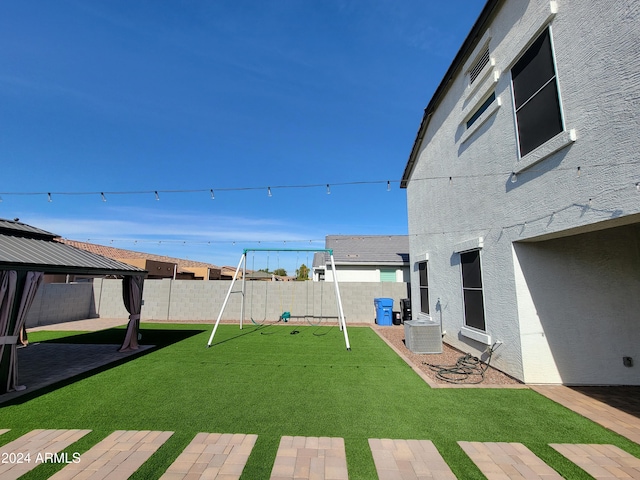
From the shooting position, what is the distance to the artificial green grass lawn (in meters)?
2.60

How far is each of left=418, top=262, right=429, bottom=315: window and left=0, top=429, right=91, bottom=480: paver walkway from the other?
7.98 meters

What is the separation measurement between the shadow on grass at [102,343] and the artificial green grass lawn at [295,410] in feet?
0.62

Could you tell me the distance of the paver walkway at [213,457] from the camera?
2207mm

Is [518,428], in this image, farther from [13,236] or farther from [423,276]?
[13,236]

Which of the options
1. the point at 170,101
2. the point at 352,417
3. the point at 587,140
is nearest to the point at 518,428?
the point at 352,417

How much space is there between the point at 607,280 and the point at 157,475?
6.11 metres

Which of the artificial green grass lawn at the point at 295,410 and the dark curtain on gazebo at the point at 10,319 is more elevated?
the dark curtain on gazebo at the point at 10,319

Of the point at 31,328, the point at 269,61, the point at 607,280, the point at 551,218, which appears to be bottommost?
the point at 31,328

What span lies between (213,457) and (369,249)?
14.5 meters

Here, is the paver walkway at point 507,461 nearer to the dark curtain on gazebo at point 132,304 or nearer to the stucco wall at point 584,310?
the stucco wall at point 584,310

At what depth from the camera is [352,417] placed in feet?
10.5

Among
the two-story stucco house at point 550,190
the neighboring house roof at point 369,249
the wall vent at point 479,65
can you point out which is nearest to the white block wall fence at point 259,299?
the neighboring house roof at point 369,249

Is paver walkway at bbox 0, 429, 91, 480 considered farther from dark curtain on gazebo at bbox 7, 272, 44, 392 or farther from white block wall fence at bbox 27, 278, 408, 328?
white block wall fence at bbox 27, 278, 408, 328

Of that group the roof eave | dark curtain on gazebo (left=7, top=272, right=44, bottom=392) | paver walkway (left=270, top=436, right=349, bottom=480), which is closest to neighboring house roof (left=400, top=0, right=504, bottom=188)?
paver walkway (left=270, top=436, right=349, bottom=480)
